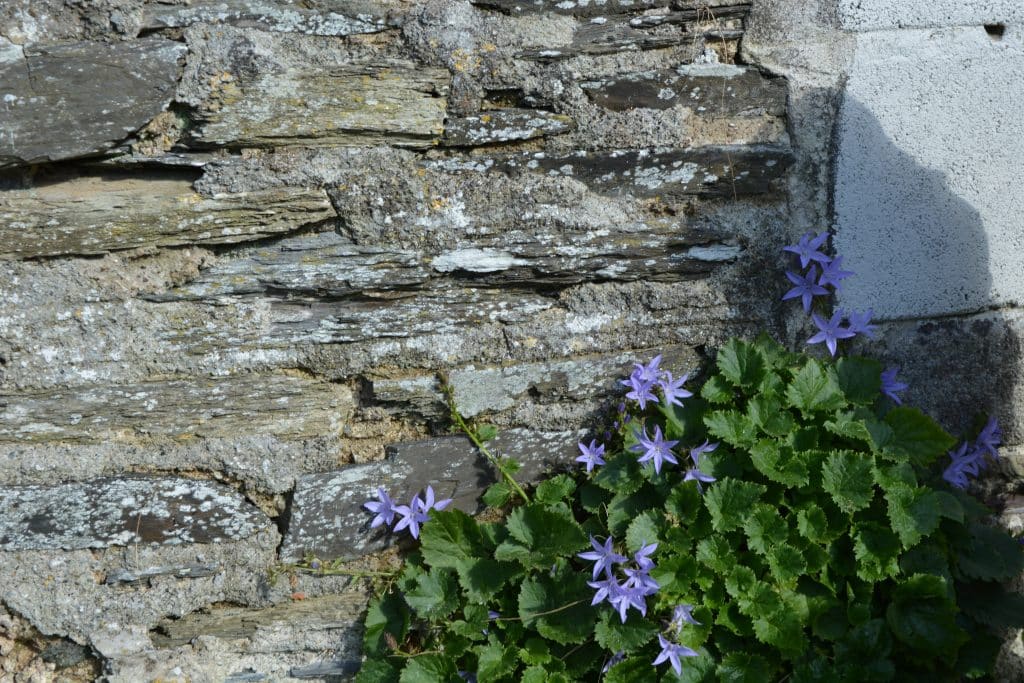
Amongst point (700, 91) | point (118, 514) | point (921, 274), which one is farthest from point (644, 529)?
point (118, 514)

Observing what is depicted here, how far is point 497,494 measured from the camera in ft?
7.68

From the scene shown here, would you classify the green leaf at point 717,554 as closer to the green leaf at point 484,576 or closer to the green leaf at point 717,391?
the green leaf at point 717,391

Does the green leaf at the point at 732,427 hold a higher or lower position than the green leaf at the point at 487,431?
higher

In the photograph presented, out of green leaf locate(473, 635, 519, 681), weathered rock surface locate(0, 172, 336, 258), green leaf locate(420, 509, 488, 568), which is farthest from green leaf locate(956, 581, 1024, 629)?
weathered rock surface locate(0, 172, 336, 258)

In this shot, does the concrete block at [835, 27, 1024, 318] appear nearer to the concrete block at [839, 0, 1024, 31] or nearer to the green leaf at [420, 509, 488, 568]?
the concrete block at [839, 0, 1024, 31]

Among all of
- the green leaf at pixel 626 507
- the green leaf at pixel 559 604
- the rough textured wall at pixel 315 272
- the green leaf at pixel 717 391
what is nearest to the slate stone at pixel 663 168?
the rough textured wall at pixel 315 272

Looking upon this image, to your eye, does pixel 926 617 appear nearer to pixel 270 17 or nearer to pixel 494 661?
pixel 494 661

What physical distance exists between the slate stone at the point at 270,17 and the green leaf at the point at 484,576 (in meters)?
1.56

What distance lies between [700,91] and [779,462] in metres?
1.12

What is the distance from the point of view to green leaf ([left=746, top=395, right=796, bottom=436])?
89.1 inches

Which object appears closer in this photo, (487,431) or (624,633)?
(624,633)

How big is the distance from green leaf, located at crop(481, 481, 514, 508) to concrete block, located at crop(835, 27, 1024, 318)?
3.90 feet

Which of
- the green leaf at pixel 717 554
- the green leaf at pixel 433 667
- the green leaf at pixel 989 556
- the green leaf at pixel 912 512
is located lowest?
the green leaf at pixel 433 667

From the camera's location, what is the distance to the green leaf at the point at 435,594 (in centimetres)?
221
